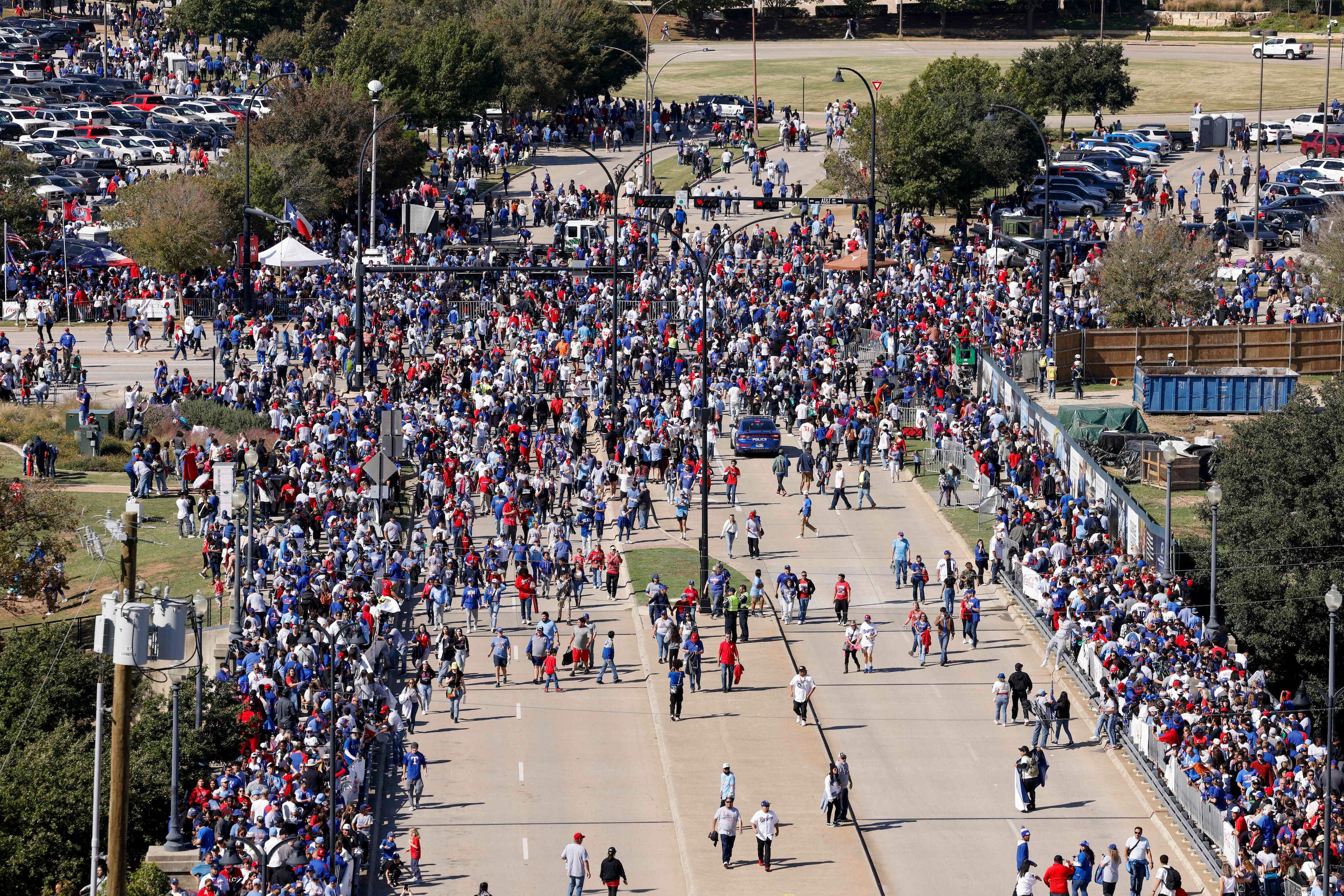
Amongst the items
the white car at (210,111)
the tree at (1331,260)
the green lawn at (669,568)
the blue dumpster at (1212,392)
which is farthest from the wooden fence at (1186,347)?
the white car at (210,111)

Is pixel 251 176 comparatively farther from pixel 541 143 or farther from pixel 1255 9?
pixel 1255 9

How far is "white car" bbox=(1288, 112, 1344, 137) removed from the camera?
89.6 meters

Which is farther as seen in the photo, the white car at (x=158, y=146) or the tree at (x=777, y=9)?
the tree at (x=777, y=9)

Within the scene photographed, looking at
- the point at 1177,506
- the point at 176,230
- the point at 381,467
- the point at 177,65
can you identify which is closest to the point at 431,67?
the point at 176,230

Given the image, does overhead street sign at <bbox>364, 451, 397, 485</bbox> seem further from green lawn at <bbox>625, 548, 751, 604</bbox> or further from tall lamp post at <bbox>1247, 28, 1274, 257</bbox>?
tall lamp post at <bbox>1247, 28, 1274, 257</bbox>

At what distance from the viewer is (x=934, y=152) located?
73.1m

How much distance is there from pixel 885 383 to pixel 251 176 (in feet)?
94.0

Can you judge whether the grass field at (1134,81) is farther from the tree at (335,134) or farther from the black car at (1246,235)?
Answer: the tree at (335,134)

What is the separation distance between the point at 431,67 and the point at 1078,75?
99.6ft

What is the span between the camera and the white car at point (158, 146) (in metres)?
85.2

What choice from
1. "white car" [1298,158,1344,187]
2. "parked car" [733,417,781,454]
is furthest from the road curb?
"white car" [1298,158,1344,187]

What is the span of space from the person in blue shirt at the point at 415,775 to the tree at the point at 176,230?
3707cm

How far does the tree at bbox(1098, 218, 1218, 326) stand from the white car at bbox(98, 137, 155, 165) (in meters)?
44.9

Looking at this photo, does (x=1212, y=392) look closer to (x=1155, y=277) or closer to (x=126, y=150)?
(x=1155, y=277)
